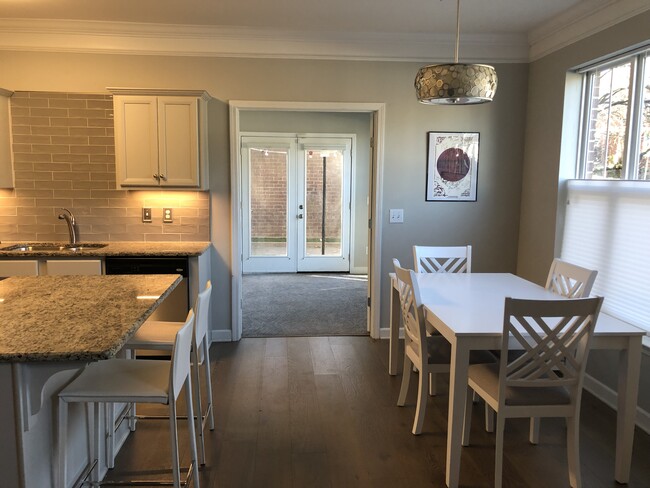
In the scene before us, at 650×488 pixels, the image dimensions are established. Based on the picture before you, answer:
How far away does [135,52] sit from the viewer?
4.14 meters

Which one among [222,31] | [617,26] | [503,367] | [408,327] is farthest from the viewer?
[222,31]

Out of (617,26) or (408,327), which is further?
(617,26)

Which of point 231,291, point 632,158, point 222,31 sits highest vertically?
point 222,31

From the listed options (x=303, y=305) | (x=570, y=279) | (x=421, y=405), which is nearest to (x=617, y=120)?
(x=570, y=279)

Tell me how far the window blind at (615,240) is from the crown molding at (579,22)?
103cm

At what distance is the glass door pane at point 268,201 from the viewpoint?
7.37 meters

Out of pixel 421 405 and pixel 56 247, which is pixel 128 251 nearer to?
pixel 56 247

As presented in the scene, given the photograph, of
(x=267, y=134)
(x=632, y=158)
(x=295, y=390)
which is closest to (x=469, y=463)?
(x=295, y=390)

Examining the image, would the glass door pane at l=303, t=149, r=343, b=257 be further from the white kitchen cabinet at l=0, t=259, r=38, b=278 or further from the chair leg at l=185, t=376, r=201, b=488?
the chair leg at l=185, t=376, r=201, b=488

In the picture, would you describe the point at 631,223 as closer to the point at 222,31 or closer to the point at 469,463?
the point at 469,463

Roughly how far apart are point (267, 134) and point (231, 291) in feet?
11.2

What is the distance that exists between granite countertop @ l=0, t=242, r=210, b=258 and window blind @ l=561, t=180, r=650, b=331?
2.83 meters

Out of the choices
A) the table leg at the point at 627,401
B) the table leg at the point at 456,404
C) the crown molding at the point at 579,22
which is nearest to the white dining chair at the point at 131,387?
the table leg at the point at 456,404

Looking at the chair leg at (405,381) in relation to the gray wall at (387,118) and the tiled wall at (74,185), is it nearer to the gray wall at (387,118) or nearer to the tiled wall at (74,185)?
the gray wall at (387,118)
